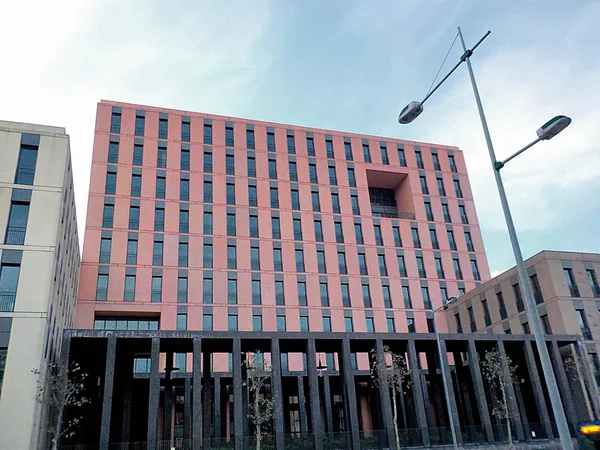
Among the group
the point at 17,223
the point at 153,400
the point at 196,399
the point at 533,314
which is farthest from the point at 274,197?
the point at 533,314

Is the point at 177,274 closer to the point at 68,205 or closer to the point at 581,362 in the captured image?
the point at 68,205

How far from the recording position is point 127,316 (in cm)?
5006

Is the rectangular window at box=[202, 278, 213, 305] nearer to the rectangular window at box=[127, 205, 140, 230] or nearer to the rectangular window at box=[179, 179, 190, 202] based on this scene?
the rectangular window at box=[127, 205, 140, 230]

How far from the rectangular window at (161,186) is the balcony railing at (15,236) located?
25477mm

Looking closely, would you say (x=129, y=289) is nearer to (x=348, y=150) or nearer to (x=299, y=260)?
(x=299, y=260)

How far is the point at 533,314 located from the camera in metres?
11.7

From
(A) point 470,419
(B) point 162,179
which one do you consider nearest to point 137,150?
(B) point 162,179

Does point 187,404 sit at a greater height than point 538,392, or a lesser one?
greater

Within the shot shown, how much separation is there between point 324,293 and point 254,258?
26.4 feet

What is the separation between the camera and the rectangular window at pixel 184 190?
55188 millimetres

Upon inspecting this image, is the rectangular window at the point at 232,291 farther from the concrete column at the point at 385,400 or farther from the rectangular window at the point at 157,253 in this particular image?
the concrete column at the point at 385,400

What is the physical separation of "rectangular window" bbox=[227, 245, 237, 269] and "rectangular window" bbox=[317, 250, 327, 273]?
885cm

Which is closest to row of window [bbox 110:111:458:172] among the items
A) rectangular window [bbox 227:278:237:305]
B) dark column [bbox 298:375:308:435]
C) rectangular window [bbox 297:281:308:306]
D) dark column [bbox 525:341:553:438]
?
rectangular window [bbox 297:281:308:306]

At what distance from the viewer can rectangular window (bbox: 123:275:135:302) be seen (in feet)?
161
